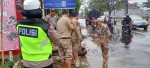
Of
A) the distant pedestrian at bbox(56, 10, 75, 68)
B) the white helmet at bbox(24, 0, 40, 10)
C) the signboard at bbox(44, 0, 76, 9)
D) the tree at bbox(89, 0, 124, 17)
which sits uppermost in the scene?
the tree at bbox(89, 0, 124, 17)

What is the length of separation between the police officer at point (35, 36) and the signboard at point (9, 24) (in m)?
2.18

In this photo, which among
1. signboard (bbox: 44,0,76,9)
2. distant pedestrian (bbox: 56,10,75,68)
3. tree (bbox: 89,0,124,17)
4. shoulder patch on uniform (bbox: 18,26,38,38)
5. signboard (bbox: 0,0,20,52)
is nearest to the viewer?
shoulder patch on uniform (bbox: 18,26,38,38)

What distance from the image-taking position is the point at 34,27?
8.47ft

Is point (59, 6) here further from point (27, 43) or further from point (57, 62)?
point (27, 43)

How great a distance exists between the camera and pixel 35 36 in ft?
8.47

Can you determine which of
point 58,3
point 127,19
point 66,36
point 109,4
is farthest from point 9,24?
point 109,4

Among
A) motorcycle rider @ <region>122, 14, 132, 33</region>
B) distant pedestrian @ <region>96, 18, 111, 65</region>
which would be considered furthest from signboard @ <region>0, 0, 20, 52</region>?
motorcycle rider @ <region>122, 14, 132, 33</region>

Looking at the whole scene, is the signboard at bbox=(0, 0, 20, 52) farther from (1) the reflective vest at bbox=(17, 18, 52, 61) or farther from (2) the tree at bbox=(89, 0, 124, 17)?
(2) the tree at bbox=(89, 0, 124, 17)

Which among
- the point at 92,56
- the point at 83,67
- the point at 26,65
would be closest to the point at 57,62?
the point at 83,67

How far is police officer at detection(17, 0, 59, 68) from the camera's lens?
260 centimetres

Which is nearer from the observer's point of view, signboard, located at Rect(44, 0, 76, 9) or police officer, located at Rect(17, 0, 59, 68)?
police officer, located at Rect(17, 0, 59, 68)

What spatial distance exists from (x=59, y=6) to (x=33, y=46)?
4641 millimetres

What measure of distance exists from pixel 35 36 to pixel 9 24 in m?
2.40

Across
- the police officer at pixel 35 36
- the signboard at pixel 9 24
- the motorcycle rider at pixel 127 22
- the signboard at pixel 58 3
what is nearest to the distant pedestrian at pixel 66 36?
the signboard at pixel 9 24
